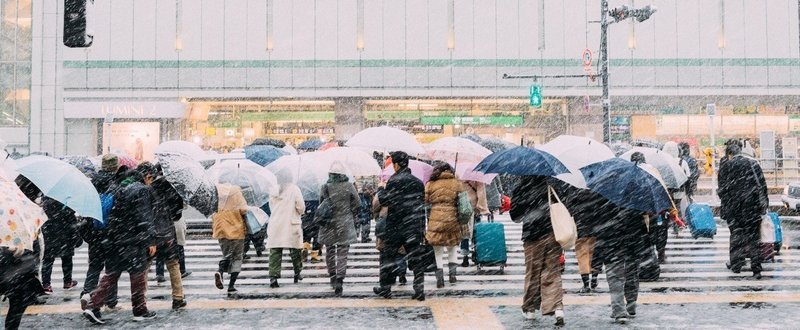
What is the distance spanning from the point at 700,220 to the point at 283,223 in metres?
8.75

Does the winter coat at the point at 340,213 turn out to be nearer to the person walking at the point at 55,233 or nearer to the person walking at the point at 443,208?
the person walking at the point at 443,208

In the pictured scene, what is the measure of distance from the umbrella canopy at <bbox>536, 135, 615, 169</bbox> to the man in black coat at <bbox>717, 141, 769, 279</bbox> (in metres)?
2.86

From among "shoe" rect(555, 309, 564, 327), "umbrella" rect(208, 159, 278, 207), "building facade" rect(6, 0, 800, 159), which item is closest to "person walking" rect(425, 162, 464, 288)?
"umbrella" rect(208, 159, 278, 207)

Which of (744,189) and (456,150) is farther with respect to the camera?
(456,150)

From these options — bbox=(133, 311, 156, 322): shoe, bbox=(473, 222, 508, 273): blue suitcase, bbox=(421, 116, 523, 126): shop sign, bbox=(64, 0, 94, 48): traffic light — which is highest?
bbox=(421, 116, 523, 126): shop sign

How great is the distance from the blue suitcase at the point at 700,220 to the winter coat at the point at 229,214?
30.3 ft

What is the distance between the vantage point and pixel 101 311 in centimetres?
824

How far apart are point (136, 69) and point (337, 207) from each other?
2965 cm

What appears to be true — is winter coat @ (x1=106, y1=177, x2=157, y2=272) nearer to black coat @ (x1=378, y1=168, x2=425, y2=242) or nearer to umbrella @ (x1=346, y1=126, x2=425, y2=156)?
black coat @ (x1=378, y1=168, x2=425, y2=242)

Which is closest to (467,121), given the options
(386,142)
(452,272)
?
(386,142)

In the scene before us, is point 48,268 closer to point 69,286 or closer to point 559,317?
point 69,286

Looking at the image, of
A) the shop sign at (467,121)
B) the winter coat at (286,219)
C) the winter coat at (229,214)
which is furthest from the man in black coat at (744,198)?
the shop sign at (467,121)

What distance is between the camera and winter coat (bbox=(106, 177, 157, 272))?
7.58m

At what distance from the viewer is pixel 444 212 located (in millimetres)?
9219
